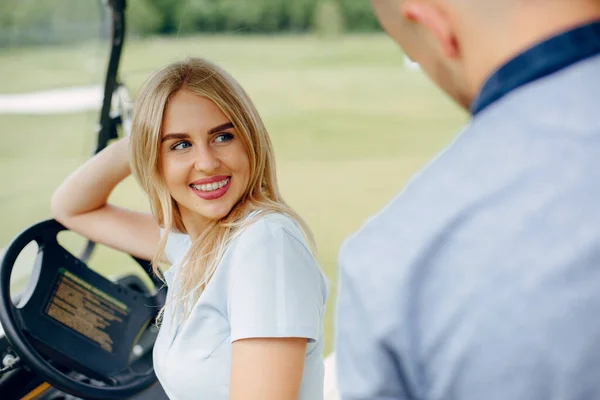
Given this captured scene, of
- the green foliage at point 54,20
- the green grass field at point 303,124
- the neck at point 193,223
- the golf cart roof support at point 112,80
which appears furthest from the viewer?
the green grass field at point 303,124

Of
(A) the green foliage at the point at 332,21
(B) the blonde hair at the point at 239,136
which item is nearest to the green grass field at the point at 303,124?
(B) the blonde hair at the point at 239,136

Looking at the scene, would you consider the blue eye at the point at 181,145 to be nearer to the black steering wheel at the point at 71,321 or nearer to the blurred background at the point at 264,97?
the blurred background at the point at 264,97

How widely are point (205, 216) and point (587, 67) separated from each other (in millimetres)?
1002

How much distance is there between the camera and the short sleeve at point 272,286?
1.16 metres

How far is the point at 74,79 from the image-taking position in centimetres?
257

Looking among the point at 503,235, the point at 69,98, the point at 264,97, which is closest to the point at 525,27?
the point at 503,235

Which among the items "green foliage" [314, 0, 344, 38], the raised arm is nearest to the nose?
the raised arm

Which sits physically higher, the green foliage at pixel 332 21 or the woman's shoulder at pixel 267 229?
the green foliage at pixel 332 21

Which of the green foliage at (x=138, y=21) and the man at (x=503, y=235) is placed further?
the green foliage at (x=138, y=21)

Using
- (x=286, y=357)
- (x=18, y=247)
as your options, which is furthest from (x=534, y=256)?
(x=18, y=247)

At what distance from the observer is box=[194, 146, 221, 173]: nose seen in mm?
1374

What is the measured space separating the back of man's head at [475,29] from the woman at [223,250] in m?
0.64

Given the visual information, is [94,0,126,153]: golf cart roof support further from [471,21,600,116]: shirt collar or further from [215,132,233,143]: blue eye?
[471,21,600,116]: shirt collar

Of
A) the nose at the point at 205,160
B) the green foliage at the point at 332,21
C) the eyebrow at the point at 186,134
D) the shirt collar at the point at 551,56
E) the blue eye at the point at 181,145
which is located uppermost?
the green foliage at the point at 332,21
